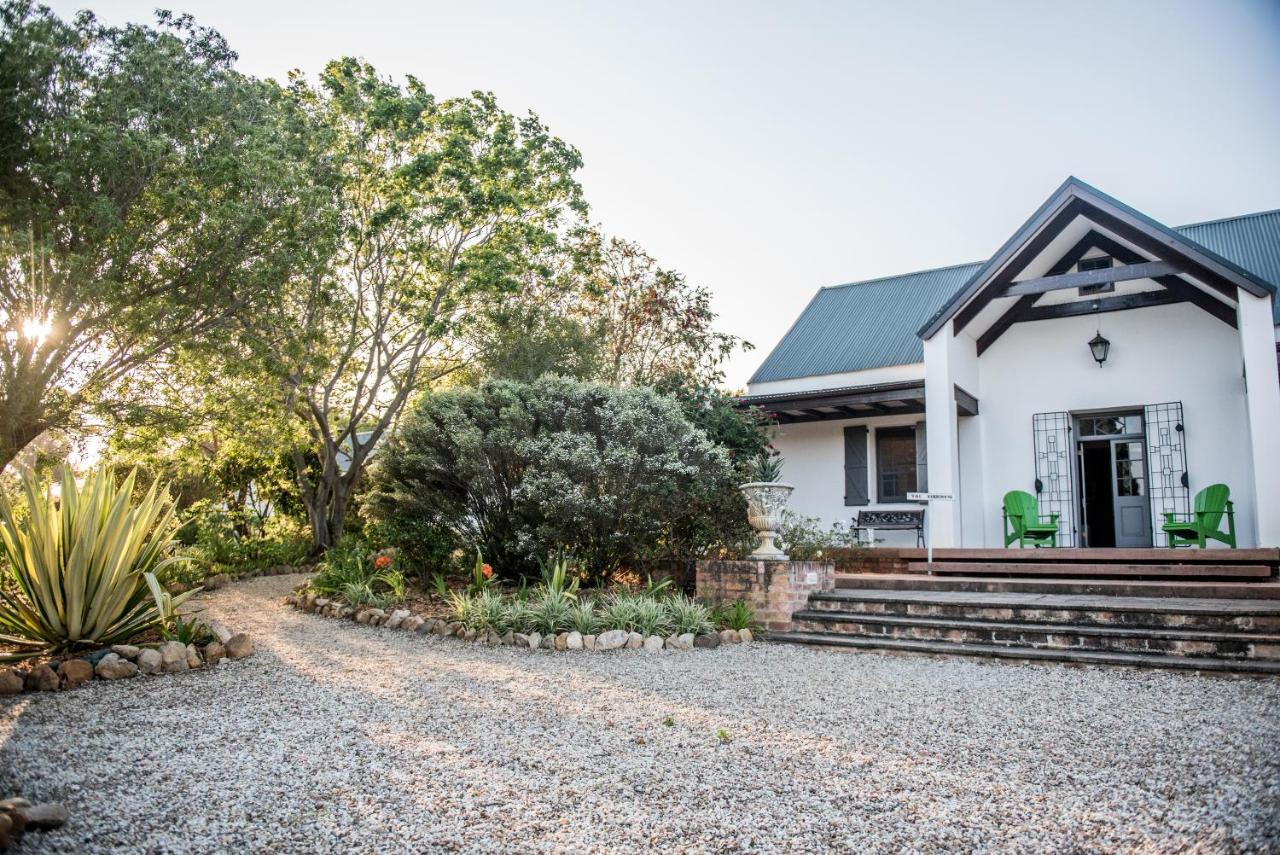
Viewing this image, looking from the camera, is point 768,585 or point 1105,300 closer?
point 768,585

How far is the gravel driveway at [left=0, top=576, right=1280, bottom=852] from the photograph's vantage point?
2.87m

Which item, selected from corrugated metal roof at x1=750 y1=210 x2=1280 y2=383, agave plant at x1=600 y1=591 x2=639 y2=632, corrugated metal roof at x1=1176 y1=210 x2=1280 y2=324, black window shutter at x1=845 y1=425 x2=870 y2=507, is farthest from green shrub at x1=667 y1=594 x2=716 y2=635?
corrugated metal roof at x1=1176 y1=210 x2=1280 y2=324

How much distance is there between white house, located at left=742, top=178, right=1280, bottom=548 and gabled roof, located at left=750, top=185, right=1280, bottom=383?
0.08 metres

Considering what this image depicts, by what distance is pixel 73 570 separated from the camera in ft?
17.9

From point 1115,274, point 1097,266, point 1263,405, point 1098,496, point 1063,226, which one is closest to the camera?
point 1263,405

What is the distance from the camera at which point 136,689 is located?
5.12 m

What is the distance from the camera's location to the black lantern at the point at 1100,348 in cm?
1130

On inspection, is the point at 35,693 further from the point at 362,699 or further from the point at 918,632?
the point at 918,632

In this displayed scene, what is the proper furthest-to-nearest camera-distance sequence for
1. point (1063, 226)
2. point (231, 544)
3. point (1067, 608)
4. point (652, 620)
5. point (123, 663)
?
point (231, 544)
point (1063, 226)
point (652, 620)
point (1067, 608)
point (123, 663)

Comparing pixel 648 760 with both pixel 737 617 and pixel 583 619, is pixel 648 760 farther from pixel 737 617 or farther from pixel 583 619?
pixel 737 617

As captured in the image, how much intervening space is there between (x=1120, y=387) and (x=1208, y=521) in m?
2.25

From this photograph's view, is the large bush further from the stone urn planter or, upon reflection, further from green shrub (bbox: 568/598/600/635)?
green shrub (bbox: 568/598/600/635)

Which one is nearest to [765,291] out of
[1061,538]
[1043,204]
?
[1043,204]

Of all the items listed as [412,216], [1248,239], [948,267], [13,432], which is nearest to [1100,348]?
[1248,239]
